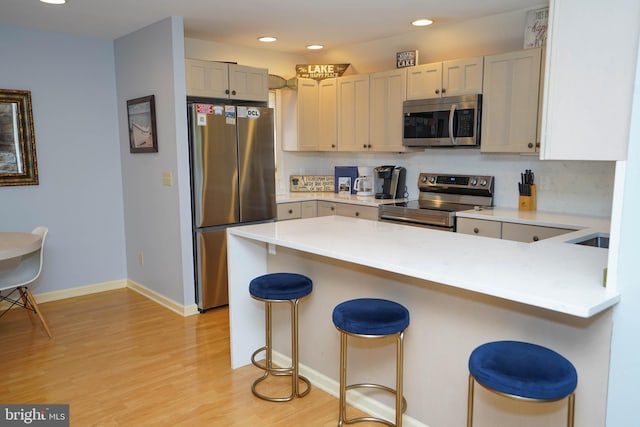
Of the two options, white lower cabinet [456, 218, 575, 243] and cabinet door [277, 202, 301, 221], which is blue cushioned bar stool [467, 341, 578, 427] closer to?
white lower cabinet [456, 218, 575, 243]

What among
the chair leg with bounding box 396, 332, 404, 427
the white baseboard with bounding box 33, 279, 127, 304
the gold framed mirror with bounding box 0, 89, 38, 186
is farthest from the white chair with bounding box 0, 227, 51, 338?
the chair leg with bounding box 396, 332, 404, 427

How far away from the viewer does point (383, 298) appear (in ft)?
8.11

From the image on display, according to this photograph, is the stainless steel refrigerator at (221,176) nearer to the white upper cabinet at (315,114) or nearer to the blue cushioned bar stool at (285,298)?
the white upper cabinet at (315,114)

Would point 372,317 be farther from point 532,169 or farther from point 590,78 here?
point 532,169

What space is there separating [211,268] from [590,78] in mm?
3347

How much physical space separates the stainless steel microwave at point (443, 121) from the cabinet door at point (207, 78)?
1.65 meters

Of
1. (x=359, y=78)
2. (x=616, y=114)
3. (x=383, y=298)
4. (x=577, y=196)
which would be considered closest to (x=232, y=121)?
(x=359, y=78)

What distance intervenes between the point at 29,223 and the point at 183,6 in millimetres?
2430

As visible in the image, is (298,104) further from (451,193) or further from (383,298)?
(383,298)

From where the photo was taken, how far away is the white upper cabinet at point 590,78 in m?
1.49

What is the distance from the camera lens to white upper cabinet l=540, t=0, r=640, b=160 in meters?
1.49

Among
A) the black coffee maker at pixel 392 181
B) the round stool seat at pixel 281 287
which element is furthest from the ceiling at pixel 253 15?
the round stool seat at pixel 281 287

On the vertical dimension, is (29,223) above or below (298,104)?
below

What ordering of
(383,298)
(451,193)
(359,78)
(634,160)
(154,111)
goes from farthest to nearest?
(359,78) < (451,193) < (154,111) < (383,298) < (634,160)
